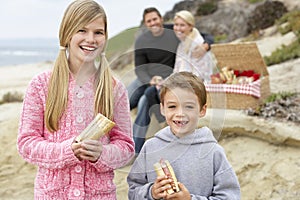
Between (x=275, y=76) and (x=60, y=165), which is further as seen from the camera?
(x=275, y=76)

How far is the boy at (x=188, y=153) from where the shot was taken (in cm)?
227

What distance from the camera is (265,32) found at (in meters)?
13.7

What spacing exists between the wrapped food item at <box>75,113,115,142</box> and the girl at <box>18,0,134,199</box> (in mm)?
118

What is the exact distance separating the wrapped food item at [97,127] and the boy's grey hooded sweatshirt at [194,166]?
1.07 ft

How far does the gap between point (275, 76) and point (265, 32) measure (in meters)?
6.88

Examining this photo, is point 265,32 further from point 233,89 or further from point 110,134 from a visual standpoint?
point 110,134

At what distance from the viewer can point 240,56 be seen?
604 cm

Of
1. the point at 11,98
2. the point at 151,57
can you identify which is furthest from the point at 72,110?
the point at 11,98

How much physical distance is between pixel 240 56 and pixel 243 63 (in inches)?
4.2

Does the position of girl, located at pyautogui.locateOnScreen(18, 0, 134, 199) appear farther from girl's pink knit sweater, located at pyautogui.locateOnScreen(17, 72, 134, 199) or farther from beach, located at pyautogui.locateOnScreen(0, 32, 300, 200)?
beach, located at pyautogui.locateOnScreen(0, 32, 300, 200)

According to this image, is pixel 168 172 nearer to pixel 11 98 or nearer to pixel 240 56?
pixel 240 56

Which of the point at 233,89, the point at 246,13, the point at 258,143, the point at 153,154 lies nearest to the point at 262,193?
the point at 258,143

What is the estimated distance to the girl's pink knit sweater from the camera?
2309mm

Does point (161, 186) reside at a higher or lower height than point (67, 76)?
lower
